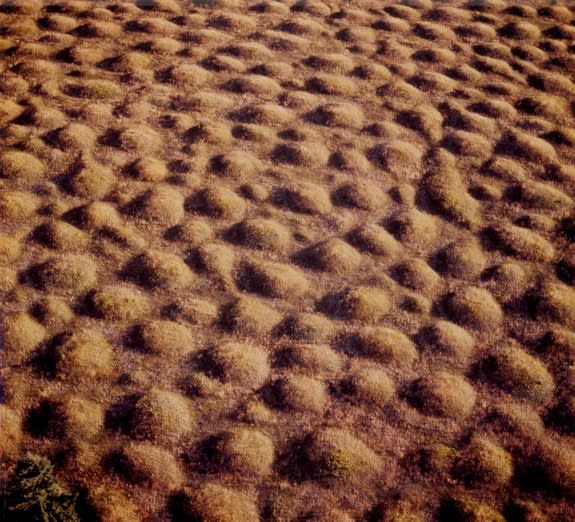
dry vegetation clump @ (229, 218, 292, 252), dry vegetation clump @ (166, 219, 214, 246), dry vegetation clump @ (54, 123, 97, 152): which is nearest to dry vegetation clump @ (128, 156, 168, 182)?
dry vegetation clump @ (54, 123, 97, 152)

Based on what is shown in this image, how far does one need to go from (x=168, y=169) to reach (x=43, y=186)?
12.0 feet

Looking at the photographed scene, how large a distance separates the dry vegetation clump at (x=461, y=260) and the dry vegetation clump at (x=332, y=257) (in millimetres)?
2332

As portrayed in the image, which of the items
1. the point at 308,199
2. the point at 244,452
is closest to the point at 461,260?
the point at 308,199

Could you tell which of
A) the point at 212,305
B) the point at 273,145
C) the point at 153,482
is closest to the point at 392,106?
the point at 273,145

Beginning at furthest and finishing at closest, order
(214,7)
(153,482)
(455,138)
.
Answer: (214,7) → (455,138) → (153,482)

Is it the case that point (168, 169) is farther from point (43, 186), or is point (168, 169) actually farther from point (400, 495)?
point (400, 495)

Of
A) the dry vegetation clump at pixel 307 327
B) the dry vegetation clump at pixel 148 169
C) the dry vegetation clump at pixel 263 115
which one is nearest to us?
the dry vegetation clump at pixel 307 327

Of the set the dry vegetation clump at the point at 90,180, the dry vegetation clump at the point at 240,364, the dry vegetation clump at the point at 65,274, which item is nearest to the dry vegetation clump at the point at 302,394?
the dry vegetation clump at the point at 240,364

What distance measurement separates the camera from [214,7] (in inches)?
895

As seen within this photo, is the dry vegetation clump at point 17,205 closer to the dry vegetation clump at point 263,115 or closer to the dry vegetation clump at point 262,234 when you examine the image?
the dry vegetation clump at point 262,234

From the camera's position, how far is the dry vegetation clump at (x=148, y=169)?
1576cm

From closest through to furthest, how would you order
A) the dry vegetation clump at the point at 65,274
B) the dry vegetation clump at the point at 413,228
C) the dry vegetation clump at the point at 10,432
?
the dry vegetation clump at the point at 10,432
the dry vegetation clump at the point at 65,274
the dry vegetation clump at the point at 413,228

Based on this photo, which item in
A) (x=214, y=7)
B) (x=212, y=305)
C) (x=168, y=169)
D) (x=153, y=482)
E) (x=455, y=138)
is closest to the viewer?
(x=153, y=482)

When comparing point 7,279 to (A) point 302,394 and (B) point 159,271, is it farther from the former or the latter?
(A) point 302,394
